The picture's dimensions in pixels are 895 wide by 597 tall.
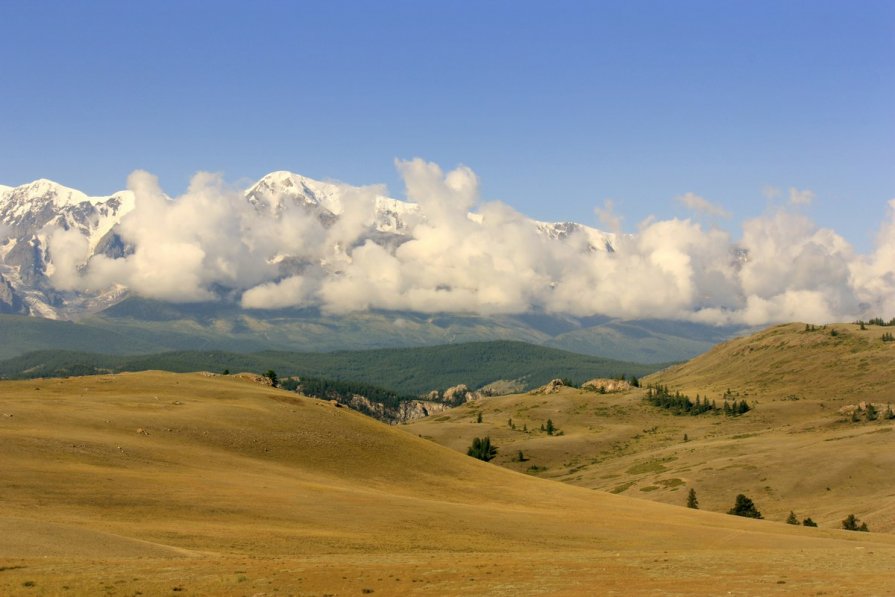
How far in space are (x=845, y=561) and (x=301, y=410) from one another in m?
85.3

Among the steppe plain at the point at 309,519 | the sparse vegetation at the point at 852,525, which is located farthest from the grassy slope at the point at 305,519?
the sparse vegetation at the point at 852,525

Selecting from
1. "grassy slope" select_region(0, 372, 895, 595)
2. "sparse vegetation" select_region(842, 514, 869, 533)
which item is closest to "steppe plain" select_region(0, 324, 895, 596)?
"grassy slope" select_region(0, 372, 895, 595)

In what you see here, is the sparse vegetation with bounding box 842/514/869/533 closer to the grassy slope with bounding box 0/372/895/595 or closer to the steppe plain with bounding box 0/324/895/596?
the steppe plain with bounding box 0/324/895/596

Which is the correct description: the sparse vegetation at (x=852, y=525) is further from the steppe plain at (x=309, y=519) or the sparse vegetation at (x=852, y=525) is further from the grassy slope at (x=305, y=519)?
the grassy slope at (x=305, y=519)

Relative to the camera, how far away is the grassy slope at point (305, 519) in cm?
4669

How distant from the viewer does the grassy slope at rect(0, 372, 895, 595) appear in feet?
153

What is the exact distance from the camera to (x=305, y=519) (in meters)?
71.8

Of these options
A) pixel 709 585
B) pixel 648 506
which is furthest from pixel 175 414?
pixel 709 585

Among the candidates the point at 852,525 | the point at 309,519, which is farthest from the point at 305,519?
the point at 852,525

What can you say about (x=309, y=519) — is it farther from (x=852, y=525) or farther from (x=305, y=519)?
(x=852, y=525)

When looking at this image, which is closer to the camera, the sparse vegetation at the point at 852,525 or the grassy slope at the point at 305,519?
the grassy slope at the point at 305,519

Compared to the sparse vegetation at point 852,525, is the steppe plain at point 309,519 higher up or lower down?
higher up

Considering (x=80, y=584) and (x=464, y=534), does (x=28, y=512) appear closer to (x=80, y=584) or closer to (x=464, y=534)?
(x=80, y=584)

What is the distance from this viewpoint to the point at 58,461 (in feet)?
256
